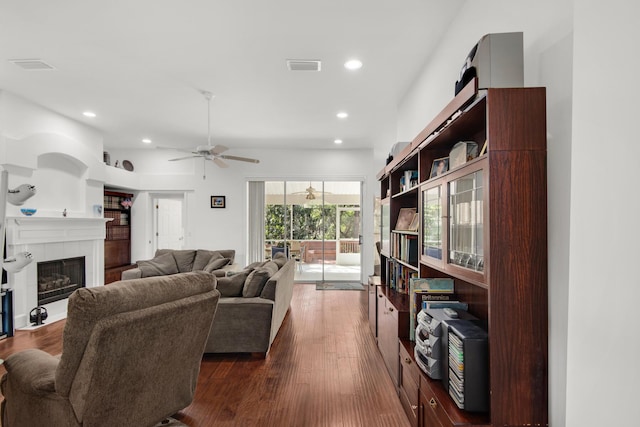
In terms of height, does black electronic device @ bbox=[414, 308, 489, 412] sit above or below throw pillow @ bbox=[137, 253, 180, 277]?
above

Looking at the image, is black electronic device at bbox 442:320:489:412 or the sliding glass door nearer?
black electronic device at bbox 442:320:489:412

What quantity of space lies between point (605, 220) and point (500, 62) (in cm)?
97

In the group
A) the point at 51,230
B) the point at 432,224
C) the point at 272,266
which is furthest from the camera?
the point at 51,230

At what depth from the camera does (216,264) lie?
545cm

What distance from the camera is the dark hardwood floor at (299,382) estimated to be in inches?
89.0

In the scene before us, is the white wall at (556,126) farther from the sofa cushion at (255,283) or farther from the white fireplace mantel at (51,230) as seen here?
the white fireplace mantel at (51,230)

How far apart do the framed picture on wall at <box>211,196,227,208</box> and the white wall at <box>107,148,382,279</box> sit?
0.24ft

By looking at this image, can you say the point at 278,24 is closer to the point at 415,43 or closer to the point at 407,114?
the point at 415,43

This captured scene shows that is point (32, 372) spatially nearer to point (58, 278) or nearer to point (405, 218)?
point (405, 218)

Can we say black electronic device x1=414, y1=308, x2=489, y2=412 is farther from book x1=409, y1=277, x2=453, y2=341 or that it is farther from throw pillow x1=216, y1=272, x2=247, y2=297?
throw pillow x1=216, y1=272, x2=247, y2=297

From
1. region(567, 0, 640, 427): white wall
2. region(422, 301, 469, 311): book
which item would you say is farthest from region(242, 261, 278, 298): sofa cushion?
region(567, 0, 640, 427): white wall

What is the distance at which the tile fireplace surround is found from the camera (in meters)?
4.11

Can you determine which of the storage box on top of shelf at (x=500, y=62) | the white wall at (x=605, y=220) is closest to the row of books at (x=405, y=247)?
the storage box on top of shelf at (x=500, y=62)

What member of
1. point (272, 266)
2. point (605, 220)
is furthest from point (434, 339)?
point (272, 266)
